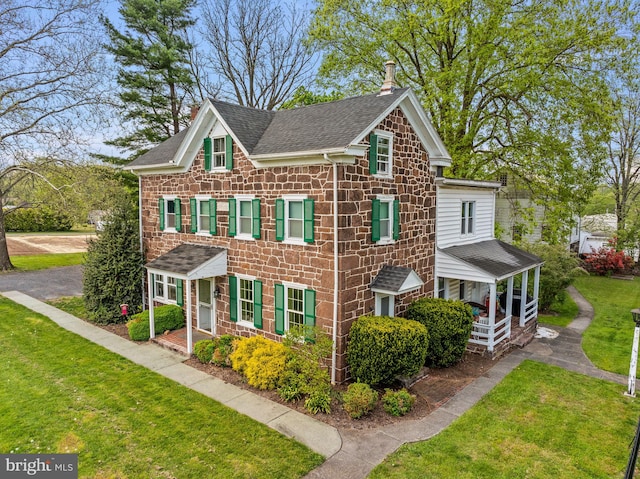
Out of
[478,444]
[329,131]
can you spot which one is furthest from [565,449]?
[329,131]

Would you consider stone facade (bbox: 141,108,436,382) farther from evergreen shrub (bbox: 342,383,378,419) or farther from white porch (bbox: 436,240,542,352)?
evergreen shrub (bbox: 342,383,378,419)

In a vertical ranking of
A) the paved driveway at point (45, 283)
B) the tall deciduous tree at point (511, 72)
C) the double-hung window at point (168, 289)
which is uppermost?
the tall deciduous tree at point (511, 72)

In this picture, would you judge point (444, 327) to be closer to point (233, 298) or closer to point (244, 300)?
point (244, 300)

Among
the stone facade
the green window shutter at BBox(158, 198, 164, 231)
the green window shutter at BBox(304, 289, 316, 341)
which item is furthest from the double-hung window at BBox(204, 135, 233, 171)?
the green window shutter at BBox(304, 289, 316, 341)

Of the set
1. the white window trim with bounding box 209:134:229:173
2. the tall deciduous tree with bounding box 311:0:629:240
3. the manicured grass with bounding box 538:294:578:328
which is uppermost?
the tall deciduous tree with bounding box 311:0:629:240

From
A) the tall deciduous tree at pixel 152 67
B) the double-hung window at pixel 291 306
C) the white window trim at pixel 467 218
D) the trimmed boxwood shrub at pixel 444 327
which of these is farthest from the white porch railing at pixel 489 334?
the tall deciduous tree at pixel 152 67

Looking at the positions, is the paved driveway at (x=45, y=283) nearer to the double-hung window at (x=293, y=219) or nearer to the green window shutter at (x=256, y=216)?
the green window shutter at (x=256, y=216)
